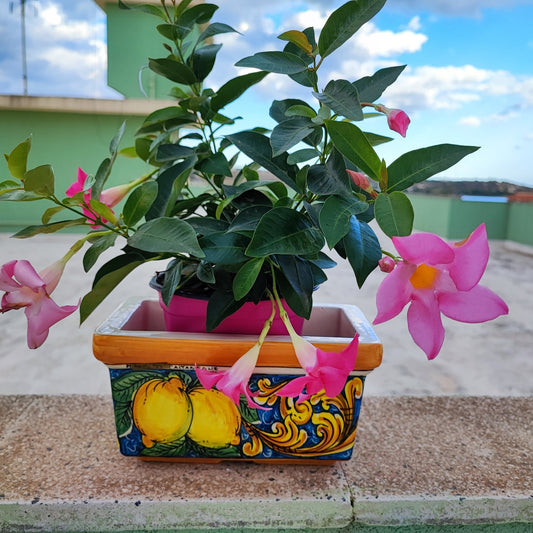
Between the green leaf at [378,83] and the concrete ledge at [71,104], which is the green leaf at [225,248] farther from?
the concrete ledge at [71,104]

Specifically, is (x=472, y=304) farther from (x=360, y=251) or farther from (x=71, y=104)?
(x=71, y=104)

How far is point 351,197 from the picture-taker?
15.5 inches

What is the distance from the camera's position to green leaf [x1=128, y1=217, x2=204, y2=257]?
0.39 m

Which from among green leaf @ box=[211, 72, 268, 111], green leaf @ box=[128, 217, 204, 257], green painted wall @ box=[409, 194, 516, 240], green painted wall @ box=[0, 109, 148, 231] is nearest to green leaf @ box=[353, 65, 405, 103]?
green leaf @ box=[211, 72, 268, 111]

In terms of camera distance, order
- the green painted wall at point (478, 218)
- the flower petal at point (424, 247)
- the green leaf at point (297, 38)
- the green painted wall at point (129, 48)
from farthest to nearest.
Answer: the green painted wall at point (478, 218) → the green painted wall at point (129, 48) → the green leaf at point (297, 38) → the flower petal at point (424, 247)

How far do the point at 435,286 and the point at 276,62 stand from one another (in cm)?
24

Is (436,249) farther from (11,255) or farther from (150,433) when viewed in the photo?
(11,255)

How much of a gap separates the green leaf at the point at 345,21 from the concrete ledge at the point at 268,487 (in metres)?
0.45

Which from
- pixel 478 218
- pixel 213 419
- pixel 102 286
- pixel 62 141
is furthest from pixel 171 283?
pixel 478 218

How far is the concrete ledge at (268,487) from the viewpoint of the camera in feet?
1.72

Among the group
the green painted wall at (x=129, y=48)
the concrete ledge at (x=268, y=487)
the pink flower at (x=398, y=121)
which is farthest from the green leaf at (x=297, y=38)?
the green painted wall at (x=129, y=48)

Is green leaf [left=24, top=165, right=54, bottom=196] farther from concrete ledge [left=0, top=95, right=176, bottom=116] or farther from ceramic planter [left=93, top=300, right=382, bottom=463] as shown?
concrete ledge [left=0, top=95, right=176, bottom=116]

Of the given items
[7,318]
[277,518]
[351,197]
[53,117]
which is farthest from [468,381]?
[53,117]

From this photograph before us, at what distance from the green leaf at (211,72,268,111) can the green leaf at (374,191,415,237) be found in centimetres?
26
